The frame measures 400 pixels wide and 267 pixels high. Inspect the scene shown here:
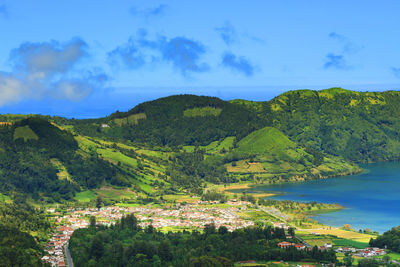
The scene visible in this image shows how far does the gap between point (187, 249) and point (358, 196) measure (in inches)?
2912

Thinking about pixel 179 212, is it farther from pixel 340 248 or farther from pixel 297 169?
pixel 297 169

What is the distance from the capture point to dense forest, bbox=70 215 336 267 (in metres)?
75.5

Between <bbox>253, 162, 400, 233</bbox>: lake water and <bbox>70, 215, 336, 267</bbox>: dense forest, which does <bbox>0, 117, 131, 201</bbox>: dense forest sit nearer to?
<bbox>253, 162, 400, 233</bbox>: lake water

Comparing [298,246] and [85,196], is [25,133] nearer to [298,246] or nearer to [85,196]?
[85,196]

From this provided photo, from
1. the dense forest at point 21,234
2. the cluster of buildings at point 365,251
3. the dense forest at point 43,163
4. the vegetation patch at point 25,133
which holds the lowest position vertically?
the cluster of buildings at point 365,251

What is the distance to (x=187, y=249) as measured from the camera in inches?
3189

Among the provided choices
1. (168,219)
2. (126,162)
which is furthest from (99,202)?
(126,162)

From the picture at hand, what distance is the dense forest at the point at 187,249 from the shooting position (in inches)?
2972

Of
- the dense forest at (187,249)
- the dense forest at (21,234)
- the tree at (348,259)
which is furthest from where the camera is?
the dense forest at (187,249)

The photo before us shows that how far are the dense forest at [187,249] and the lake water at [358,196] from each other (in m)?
26.5

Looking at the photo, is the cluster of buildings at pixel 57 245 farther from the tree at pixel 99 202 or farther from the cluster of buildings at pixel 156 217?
the tree at pixel 99 202

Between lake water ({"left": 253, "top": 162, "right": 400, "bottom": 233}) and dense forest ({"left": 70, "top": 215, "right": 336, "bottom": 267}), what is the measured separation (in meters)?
26.5

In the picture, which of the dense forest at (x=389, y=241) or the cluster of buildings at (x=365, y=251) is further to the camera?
the dense forest at (x=389, y=241)

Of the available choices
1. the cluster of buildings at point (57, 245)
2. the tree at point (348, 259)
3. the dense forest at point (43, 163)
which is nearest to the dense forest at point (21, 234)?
the cluster of buildings at point (57, 245)
